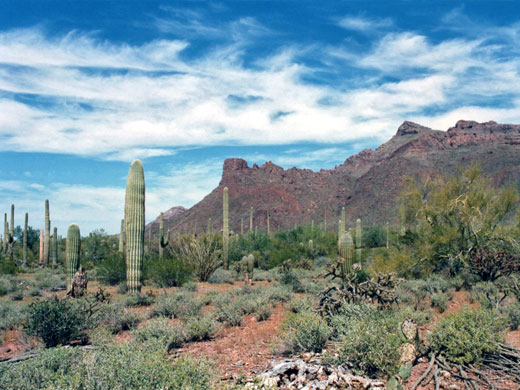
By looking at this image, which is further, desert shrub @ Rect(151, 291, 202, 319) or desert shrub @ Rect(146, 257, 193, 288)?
desert shrub @ Rect(146, 257, 193, 288)

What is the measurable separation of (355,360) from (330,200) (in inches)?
3775

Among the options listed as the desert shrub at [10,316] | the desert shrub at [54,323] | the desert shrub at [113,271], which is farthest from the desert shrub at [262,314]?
the desert shrub at [113,271]

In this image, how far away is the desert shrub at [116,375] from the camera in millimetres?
3852

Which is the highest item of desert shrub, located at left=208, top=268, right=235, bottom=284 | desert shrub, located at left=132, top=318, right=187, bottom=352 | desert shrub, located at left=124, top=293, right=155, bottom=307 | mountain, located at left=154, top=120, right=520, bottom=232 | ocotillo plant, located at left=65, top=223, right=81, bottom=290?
mountain, located at left=154, top=120, right=520, bottom=232

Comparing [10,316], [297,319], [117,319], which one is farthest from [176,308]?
[297,319]

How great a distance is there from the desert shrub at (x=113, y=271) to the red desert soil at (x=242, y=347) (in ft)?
31.0

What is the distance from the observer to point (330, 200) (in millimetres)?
100125

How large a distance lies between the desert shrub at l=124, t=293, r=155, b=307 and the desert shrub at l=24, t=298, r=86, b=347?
331 centimetres

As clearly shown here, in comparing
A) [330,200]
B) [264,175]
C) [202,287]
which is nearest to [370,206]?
[330,200]

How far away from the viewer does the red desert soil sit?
6.36 m

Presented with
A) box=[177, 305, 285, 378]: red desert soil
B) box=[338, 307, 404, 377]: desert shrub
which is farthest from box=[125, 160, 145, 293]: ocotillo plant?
box=[338, 307, 404, 377]: desert shrub

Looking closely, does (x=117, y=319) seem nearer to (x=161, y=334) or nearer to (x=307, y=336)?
(x=161, y=334)

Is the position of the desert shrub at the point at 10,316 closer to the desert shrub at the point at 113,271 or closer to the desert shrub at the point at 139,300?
the desert shrub at the point at 139,300

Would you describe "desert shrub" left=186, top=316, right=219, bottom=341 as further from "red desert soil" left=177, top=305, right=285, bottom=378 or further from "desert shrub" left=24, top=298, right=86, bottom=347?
"desert shrub" left=24, top=298, right=86, bottom=347
